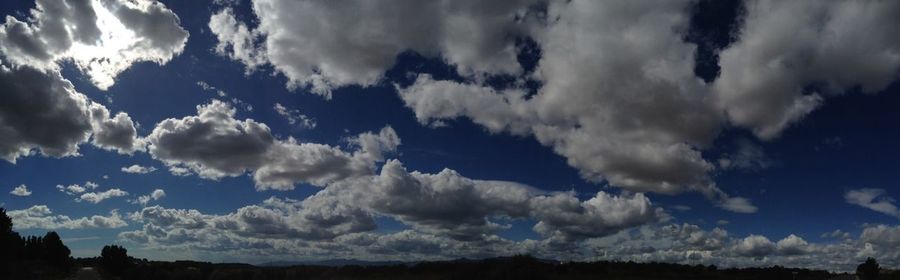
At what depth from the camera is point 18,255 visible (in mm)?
77750

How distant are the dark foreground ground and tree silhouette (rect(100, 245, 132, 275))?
396 mm

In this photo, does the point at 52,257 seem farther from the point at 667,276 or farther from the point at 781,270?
the point at 781,270

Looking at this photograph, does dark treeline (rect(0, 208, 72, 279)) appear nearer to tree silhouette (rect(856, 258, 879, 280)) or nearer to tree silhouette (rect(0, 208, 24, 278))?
tree silhouette (rect(0, 208, 24, 278))

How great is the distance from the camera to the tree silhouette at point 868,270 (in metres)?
97.0

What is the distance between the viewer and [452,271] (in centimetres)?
8762

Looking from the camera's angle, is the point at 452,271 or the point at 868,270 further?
the point at 868,270

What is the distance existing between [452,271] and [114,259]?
1914 inches

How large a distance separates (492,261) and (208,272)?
3990cm

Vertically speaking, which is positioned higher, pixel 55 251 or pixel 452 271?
pixel 55 251

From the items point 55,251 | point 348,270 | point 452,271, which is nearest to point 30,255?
point 55,251

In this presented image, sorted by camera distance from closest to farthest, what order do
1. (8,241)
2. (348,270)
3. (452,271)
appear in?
1. (8,241)
2. (452,271)
3. (348,270)

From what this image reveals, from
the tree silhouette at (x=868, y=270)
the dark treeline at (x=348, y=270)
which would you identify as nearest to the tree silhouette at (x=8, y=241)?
the dark treeline at (x=348, y=270)

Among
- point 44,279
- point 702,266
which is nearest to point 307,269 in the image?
point 44,279

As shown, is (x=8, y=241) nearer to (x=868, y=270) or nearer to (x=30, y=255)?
(x=30, y=255)
